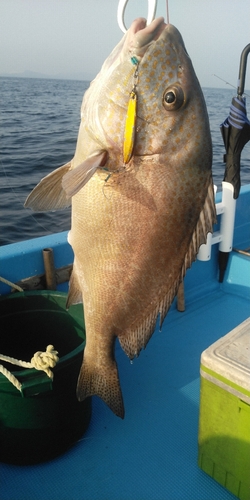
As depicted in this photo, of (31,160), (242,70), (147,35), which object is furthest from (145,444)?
(31,160)

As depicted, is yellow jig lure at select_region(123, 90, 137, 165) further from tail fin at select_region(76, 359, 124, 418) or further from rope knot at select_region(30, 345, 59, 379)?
rope knot at select_region(30, 345, 59, 379)

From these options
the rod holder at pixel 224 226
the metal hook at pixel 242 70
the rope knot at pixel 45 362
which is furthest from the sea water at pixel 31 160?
the rope knot at pixel 45 362

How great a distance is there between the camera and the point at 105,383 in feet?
6.06

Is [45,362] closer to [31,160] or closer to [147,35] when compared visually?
[147,35]

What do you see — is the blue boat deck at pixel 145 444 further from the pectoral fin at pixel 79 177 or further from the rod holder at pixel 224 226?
the pectoral fin at pixel 79 177

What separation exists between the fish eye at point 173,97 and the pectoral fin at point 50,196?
1.45 feet

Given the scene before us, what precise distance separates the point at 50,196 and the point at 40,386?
94cm

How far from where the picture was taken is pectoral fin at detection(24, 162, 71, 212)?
158 centimetres

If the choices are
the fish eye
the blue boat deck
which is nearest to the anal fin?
the fish eye

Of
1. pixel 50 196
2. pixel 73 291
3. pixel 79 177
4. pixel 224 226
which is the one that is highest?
pixel 79 177

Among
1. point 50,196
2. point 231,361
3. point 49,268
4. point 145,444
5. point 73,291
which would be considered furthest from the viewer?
point 49,268

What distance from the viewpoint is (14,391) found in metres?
2.02

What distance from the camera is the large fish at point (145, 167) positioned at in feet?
4.47

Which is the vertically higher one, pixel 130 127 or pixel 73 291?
pixel 130 127
